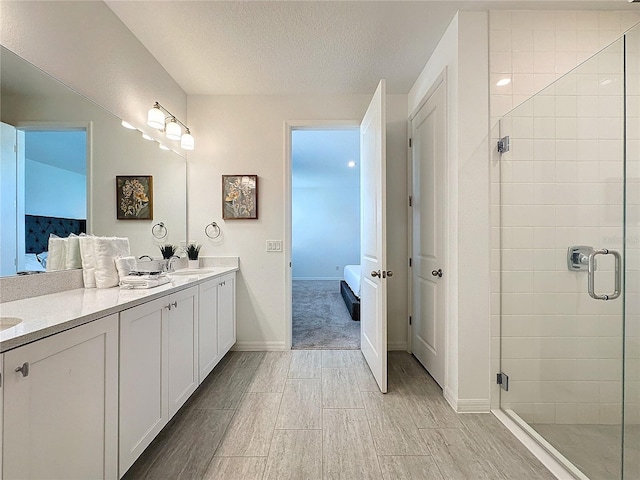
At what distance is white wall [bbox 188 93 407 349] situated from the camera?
2.99m

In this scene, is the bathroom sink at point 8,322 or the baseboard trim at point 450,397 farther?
the baseboard trim at point 450,397

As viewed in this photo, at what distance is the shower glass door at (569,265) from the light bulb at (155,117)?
246 centimetres

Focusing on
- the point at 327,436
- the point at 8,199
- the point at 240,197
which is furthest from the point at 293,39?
the point at 327,436

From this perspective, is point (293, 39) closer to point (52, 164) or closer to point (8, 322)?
point (52, 164)

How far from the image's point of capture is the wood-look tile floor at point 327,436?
143 cm

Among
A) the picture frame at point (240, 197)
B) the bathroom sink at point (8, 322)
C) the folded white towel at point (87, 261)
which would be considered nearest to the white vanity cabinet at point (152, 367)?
the bathroom sink at point (8, 322)

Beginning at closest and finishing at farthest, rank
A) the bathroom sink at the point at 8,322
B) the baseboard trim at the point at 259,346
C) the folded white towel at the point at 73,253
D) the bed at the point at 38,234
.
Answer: the bathroom sink at the point at 8,322
the bed at the point at 38,234
the folded white towel at the point at 73,253
the baseboard trim at the point at 259,346

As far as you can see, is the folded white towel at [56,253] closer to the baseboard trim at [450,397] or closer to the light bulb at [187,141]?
the light bulb at [187,141]

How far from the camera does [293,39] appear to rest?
7.08 ft

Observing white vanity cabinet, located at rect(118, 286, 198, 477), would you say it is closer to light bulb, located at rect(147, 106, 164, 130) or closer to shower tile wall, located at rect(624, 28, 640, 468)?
light bulb, located at rect(147, 106, 164, 130)

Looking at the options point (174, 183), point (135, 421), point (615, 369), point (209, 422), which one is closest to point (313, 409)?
point (209, 422)

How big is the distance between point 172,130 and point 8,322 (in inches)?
76.0

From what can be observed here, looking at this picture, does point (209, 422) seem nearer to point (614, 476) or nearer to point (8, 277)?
point (8, 277)

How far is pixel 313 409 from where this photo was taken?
1945 mm
